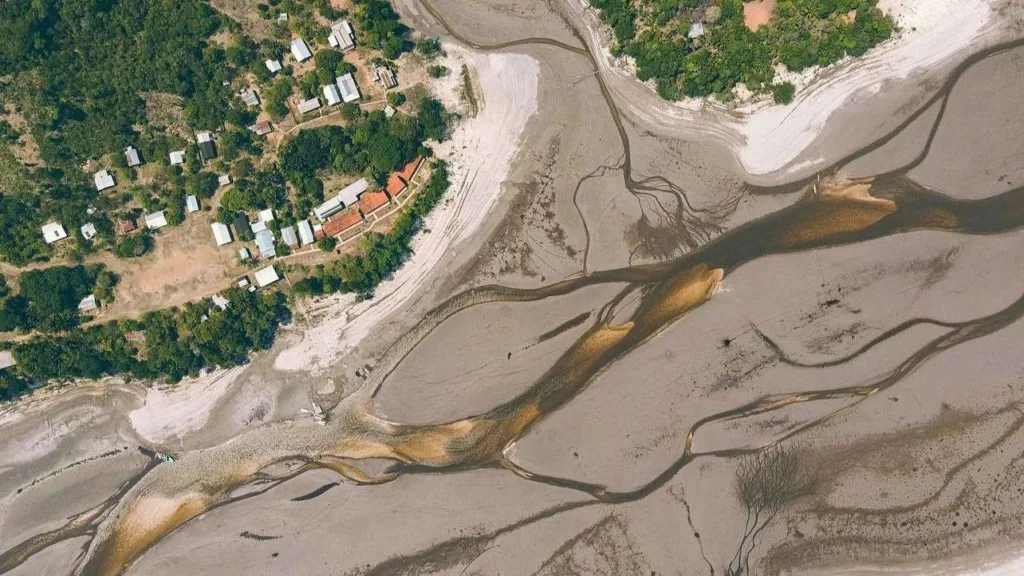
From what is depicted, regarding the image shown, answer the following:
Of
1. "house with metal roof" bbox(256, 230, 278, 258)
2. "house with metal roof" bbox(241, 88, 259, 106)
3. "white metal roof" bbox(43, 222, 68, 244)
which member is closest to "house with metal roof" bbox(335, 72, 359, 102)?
"house with metal roof" bbox(241, 88, 259, 106)

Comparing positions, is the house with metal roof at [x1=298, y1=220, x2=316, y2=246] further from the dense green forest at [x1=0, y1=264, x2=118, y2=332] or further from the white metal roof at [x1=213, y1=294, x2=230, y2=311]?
the dense green forest at [x1=0, y1=264, x2=118, y2=332]

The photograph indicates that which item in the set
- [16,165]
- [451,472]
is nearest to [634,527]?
[451,472]

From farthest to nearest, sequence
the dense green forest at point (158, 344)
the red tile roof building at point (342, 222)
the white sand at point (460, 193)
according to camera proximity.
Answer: the white sand at point (460, 193) < the red tile roof building at point (342, 222) < the dense green forest at point (158, 344)

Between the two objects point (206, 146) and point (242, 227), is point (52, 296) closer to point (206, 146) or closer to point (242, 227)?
point (242, 227)

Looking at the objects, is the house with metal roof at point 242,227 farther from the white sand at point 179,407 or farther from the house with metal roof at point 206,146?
the white sand at point 179,407

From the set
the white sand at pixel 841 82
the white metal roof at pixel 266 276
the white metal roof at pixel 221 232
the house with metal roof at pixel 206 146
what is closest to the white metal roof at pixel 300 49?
the house with metal roof at pixel 206 146

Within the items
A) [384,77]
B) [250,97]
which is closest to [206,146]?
[250,97]

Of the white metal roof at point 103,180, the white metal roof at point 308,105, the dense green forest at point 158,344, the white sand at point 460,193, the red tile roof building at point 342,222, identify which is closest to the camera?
the dense green forest at point 158,344
